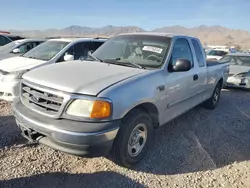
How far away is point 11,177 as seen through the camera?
9.95 feet

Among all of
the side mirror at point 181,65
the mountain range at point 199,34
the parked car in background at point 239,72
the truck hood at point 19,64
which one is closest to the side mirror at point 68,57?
the truck hood at point 19,64

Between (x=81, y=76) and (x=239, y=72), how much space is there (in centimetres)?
801

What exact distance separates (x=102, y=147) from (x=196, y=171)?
4.82 ft

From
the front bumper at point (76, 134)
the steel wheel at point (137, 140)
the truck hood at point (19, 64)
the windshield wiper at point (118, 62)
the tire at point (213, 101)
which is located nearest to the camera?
the front bumper at point (76, 134)

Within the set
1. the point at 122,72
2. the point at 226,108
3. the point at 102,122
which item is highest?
the point at 122,72

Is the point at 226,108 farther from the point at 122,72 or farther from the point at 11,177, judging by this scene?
the point at 11,177

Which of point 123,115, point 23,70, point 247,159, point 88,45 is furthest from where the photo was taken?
point 88,45

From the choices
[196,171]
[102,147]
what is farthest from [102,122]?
[196,171]

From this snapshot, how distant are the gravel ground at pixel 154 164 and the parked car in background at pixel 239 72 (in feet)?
15.8

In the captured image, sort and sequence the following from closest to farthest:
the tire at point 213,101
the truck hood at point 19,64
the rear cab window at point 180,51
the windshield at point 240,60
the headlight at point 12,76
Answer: the rear cab window at point 180,51 < the headlight at point 12,76 < the truck hood at point 19,64 < the tire at point 213,101 < the windshield at point 240,60

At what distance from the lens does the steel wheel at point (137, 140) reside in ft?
10.9

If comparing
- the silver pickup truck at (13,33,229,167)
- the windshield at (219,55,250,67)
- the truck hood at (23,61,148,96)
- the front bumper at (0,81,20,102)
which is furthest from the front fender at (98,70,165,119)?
the windshield at (219,55,250,67)

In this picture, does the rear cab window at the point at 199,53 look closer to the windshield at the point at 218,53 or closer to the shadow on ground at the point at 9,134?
the shadow on ground at the point at 9,134

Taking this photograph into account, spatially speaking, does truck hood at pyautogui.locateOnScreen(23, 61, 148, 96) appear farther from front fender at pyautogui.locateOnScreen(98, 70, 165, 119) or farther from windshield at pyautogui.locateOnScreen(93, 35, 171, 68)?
windshield at pyautogui.locateOnScreen(93, 35, 171, 68)
